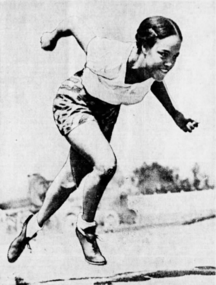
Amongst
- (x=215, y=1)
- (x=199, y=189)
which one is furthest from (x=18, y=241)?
(x=215, y=1)

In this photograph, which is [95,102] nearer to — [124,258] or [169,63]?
[169,63]

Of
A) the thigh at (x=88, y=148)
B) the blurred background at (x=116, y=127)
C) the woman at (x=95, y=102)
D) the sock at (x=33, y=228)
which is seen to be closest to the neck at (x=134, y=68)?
the woman at (x=95, y=102)

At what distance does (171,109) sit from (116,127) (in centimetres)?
27

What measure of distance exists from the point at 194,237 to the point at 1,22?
51.4 inches

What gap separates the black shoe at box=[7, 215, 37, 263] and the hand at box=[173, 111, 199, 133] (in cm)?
82

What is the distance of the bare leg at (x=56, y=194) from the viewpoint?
2.85 meters

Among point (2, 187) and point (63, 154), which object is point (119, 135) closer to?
point (63, 154)

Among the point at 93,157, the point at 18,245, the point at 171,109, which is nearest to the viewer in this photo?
the point at 93,157

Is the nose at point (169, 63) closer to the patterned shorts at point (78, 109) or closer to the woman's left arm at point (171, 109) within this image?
the woman's left arm at point (171, 109)

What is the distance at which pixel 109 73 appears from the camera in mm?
2822

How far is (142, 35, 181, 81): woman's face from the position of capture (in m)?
2.79

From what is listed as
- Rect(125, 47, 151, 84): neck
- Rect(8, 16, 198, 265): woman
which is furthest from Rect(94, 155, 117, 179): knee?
Rect(125, 47, 151, 84): neck

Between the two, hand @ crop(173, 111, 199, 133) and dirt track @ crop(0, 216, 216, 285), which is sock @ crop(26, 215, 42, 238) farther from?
hand @ crop(173, 111, 199, 133)

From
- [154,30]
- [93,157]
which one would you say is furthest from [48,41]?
[93,157]
